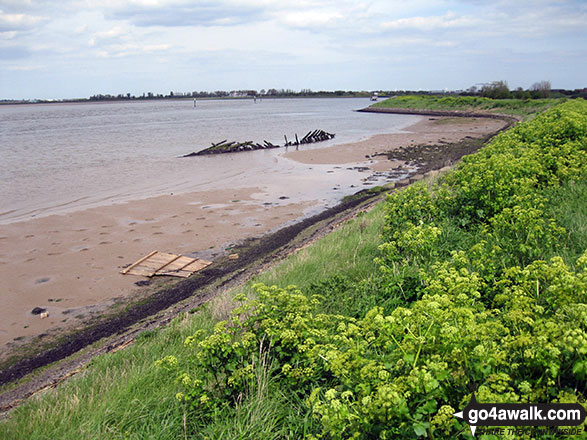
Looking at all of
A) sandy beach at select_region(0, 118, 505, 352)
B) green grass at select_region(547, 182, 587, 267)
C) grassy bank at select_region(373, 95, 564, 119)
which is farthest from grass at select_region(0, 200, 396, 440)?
grassy bank at select_region(373, 95, 564, 119)

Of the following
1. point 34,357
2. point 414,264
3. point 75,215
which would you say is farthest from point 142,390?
point 75,215

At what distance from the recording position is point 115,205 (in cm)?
1952

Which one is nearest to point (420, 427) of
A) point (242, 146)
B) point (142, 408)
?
point (142, 408)

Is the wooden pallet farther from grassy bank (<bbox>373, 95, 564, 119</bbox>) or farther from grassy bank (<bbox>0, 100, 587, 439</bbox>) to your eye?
grassy bank (<bbox>373, 95, 564, 119</bbox>)

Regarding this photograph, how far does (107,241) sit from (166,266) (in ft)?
12.0

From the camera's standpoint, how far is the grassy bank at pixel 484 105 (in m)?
58.0

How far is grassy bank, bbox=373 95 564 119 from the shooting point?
58.0 meters

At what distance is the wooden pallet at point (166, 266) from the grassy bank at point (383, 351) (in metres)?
4.08

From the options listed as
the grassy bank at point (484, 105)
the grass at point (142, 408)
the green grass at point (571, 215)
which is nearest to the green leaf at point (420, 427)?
the grass at point (142, 408)

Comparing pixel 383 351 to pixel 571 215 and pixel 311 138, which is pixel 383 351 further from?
pixel 311 138

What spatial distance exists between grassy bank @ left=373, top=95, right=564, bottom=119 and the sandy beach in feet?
127

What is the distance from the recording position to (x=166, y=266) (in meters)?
12.1

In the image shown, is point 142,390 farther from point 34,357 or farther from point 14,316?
point 14,316

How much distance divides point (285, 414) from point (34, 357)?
21.5 feet
